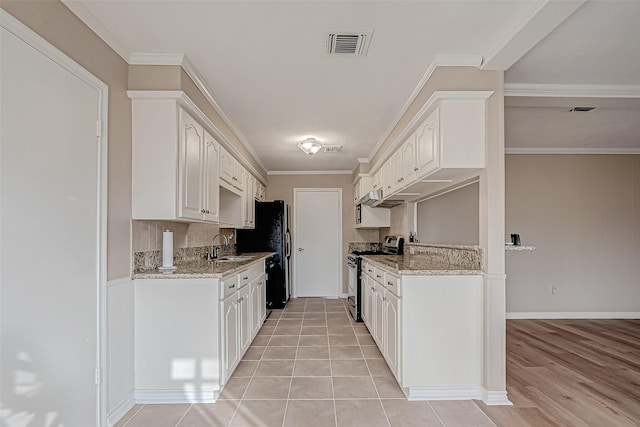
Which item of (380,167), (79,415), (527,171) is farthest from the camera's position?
(527,171)

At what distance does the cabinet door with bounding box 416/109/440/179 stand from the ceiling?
374 millimetres

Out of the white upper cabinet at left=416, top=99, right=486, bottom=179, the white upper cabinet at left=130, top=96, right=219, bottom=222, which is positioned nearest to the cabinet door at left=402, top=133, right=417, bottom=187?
the white upper cabinet at left=416, top=99, right=486, bottom=179

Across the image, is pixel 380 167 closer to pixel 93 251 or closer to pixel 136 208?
pixel 136 208

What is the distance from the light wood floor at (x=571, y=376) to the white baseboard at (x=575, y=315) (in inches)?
13.3

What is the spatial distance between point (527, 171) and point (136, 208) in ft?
16.4

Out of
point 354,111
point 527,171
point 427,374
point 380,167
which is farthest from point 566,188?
point 427,374

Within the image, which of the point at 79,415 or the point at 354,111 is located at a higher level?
the point at 354,111

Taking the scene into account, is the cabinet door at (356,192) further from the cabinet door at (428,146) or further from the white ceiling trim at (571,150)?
the cabinet door at (428,146)

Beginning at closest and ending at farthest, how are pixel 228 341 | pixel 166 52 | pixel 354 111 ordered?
pixel 166 52 < pixel 228 341 < pixel 354 111

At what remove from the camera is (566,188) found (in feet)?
16.6

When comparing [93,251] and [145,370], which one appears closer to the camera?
[93,251]

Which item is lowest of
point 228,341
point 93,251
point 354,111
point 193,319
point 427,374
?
point 427,374

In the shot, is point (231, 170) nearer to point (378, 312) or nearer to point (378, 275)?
point (378, 275)

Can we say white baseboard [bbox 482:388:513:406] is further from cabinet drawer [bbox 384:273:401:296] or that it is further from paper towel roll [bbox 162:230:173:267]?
paper towel roll [bbox 162:230:173:267]
